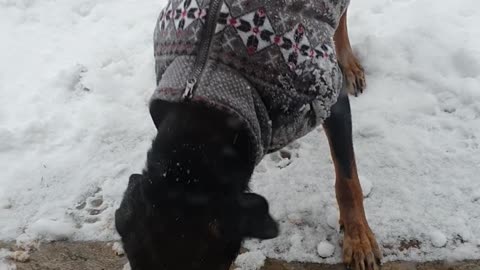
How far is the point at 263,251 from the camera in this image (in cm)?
301

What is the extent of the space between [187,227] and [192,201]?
0.30ft

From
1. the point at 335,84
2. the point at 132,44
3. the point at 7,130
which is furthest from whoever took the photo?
the point at 132,44

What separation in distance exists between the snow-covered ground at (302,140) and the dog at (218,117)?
97 cm

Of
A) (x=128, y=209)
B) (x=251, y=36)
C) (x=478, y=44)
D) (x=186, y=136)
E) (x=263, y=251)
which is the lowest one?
(x=263, y=251)

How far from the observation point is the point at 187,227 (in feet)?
5.88

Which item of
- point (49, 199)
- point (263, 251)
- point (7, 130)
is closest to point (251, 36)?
point (263, 251)

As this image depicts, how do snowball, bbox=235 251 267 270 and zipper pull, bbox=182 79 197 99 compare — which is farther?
snowball, bbox=235 251 267 270

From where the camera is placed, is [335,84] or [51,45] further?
[51,45]

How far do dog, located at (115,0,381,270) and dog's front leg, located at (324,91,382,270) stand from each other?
42cm

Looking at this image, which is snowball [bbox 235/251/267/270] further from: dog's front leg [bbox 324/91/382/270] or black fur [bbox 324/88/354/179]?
black fur [bbox 324/88/354/179]

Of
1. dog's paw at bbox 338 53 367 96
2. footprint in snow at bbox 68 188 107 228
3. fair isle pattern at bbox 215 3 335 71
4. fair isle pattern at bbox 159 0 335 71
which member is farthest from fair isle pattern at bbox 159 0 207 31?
dog's paw at bbox 338 53 367 96

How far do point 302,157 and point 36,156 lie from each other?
1.70 m

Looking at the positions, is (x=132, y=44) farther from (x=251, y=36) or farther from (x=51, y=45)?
(x=251, y=36)

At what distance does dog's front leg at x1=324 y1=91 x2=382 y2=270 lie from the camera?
2.82 m
